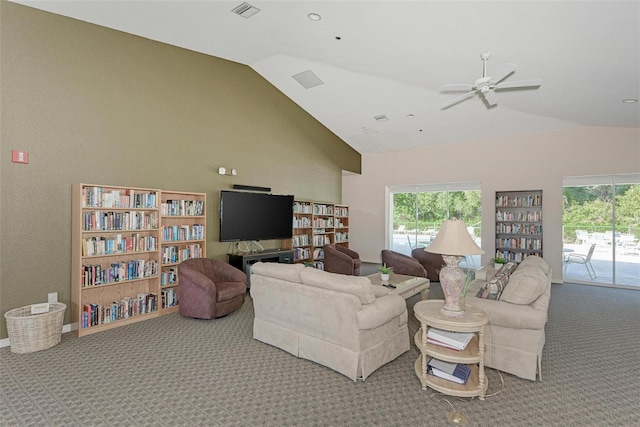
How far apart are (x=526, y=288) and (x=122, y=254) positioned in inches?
187

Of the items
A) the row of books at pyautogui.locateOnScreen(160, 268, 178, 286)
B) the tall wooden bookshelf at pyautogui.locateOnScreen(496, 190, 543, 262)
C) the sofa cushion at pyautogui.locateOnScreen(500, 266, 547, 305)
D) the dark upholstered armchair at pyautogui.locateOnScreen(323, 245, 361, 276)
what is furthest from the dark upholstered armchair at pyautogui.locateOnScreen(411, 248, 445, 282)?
the row of books at pyautogui.locateOnScreen(160, 268, 178, 286)

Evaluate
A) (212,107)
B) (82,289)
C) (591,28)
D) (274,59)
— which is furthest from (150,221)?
(591,28)

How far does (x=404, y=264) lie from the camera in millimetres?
6648

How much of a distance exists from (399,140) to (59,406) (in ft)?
25.9

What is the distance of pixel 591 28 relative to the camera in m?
3.26

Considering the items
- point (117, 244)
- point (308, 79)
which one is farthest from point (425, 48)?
point (117, 244)

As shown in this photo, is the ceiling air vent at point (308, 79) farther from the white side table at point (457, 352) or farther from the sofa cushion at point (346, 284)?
the white side table at point (457, 352)

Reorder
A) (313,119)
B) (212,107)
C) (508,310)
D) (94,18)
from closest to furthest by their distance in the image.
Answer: (508,310) → (94,18) → (212,107) → (313,119)

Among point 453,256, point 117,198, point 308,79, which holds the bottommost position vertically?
point 453,256

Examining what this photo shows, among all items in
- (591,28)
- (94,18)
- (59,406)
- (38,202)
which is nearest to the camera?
(59,406)

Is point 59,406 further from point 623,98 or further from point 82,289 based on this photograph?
point 623,98

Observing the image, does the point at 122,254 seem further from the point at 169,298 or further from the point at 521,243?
the point at 521,243

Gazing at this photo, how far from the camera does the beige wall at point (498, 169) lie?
21.7 ft

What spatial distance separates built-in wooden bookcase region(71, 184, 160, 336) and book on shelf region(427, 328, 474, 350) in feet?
12.6
